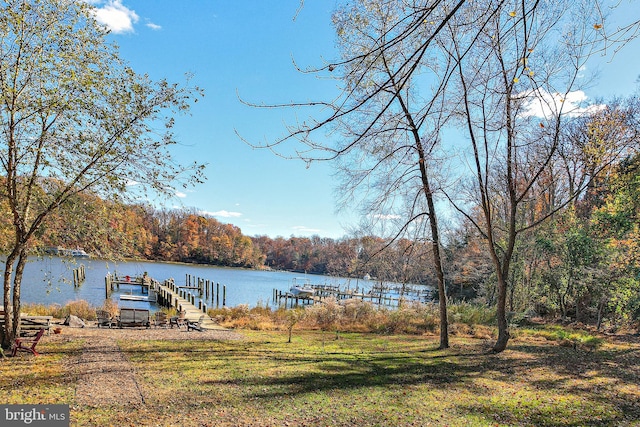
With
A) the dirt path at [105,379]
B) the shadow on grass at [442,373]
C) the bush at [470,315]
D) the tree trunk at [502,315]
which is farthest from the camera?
the bush at [470,315]

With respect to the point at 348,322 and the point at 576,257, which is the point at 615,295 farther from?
the point at 348,322

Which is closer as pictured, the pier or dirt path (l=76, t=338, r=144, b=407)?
dirt path (l=76, t=338, r=144, b=407)

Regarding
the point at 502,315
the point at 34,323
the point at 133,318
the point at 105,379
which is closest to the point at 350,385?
the point at 105,379

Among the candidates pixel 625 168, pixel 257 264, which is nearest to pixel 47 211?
pixel 625 168

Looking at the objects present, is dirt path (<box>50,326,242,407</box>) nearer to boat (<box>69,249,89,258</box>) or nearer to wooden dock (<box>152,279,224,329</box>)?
boat (<box>69,249,89,258</box>)

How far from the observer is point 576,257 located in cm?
1531

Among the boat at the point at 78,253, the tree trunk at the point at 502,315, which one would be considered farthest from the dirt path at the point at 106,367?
the tree trunk at the point at 502,315

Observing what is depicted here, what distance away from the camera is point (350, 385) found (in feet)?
21.9

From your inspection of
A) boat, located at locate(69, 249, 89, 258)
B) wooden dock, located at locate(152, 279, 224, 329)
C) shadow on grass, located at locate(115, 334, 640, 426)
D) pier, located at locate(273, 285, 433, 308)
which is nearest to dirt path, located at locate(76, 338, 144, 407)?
shadow on grass, located at locate(115, 334, 640, 426)

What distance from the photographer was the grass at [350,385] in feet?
16.6

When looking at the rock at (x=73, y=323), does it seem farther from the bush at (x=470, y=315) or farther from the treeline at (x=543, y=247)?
the bush at (x=470, y=315)

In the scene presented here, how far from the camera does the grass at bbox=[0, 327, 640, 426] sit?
16.6 ft

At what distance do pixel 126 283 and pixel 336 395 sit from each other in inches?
1599

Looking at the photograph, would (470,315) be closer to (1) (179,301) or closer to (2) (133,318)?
(2) (133,318)
